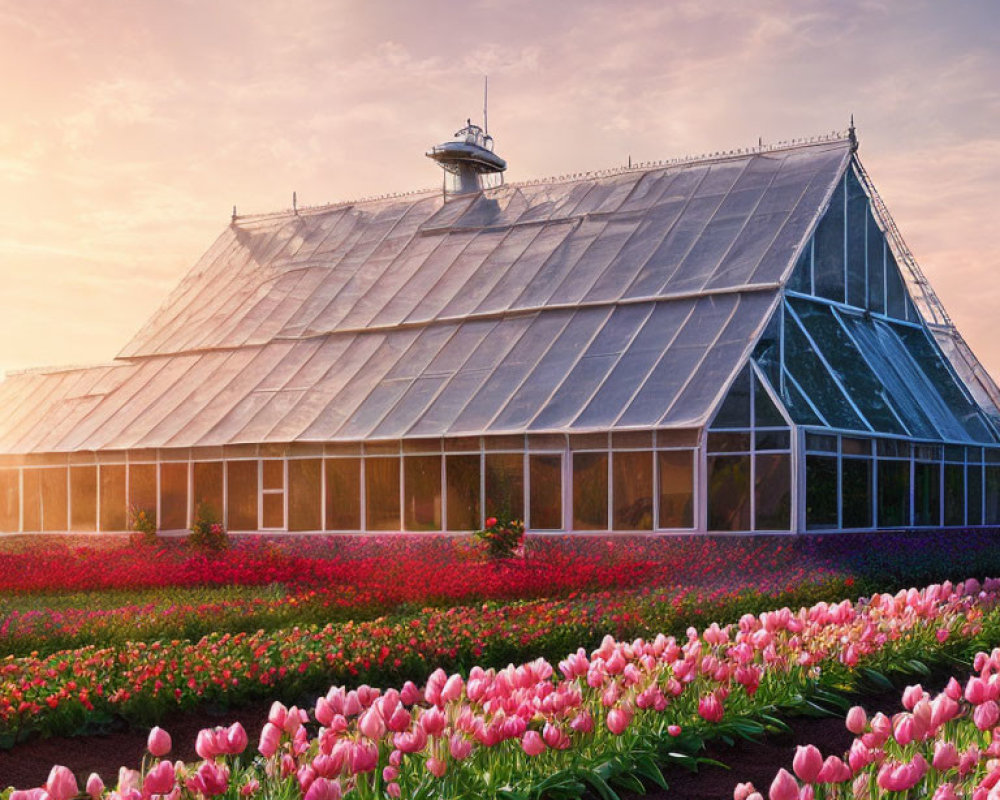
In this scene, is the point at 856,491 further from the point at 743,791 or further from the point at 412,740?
the point at 743,791

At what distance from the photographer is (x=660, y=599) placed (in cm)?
1516

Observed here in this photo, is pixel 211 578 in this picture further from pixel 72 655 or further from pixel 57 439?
pixel 57 439

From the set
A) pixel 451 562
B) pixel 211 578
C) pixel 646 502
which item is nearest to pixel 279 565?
pixel 211 578

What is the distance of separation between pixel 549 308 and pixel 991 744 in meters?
23.5

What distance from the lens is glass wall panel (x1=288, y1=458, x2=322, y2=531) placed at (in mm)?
28656

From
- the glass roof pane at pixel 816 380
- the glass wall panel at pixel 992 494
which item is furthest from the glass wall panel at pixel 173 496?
the glass wall panel at pixel 992 494

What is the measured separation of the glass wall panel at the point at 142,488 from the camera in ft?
103

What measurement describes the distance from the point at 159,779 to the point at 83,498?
29751 mm

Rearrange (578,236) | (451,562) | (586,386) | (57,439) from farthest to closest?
(57,439) < (578,236) < (586,386) < (451,562)

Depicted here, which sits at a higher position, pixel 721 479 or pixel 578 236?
pixel 578 236

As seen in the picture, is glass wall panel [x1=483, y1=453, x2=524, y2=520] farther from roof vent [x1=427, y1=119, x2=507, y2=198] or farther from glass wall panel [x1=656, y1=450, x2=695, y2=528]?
roof vent [x1=427, y1=119, x2=507, y2=198]

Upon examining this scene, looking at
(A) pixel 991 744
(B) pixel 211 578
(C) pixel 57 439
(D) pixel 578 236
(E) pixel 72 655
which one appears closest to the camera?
(A) pixel 991 744

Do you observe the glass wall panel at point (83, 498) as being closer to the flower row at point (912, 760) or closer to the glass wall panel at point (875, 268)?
the glass wall panel at point (875, 268)

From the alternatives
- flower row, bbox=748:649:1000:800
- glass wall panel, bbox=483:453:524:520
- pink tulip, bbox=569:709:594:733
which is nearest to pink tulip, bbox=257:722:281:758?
pink tulip, bbox=569:709:594:733
